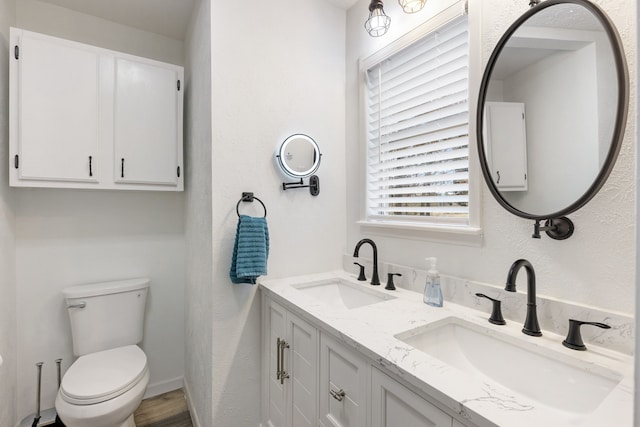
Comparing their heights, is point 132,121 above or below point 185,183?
above

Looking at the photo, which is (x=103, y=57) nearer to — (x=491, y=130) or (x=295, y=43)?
(x=295, y=43)

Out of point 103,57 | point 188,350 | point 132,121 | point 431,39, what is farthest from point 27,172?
point 431,39

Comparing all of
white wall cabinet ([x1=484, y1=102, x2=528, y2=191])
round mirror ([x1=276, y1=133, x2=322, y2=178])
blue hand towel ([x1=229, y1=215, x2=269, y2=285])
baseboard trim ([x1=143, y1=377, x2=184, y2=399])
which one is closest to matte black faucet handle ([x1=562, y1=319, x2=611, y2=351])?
white wall cabinet ([x1=484, y1=102, x2=528, y2=191])

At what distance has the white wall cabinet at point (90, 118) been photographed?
155 centimetres

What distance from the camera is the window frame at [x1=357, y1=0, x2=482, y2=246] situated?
1206 mm

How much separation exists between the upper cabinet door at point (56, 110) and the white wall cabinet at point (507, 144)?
2.06m

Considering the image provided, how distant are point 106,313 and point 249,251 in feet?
3.74

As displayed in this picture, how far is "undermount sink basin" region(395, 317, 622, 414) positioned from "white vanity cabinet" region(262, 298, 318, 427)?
0.43 m

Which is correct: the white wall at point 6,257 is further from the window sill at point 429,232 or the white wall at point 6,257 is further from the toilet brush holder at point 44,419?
the window sill at point 429,232

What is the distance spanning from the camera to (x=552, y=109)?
0.98 m

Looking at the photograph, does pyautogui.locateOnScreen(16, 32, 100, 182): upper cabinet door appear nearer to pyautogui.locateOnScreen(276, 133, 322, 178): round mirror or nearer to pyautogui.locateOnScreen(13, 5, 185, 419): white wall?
pyautogui.locateOnScreen(13, 5, 185, 419): white wall

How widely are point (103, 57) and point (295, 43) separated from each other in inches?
44.7

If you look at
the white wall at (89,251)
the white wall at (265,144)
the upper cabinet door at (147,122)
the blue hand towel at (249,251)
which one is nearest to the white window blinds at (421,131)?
the white wall at (265,144)

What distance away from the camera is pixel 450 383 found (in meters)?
0.69
